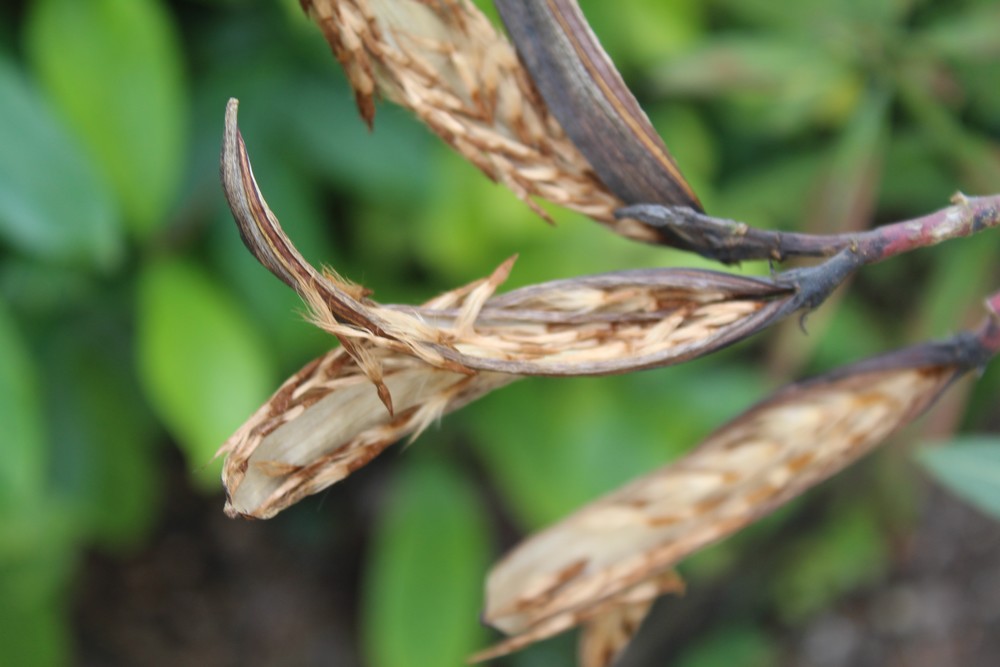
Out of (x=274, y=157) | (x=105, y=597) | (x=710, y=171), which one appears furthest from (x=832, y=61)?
(x=105, y=597)

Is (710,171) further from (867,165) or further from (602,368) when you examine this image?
(602,368)

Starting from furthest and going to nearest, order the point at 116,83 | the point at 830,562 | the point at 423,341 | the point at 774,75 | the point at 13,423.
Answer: the point at 830,562, the point at 774,75, the point at 116,83, the point at 13,423, the point at 423,341

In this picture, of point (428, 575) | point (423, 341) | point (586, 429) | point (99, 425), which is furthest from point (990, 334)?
point (99, 425)

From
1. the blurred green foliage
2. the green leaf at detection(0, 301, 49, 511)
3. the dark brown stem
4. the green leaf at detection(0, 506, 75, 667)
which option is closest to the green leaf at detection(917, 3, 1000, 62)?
the blurred green foliage

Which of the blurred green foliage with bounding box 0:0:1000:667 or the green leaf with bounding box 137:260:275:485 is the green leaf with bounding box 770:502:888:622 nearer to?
the blurred green foliage with bounding box 0:0:1000:667

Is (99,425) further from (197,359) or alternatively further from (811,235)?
(811,235)

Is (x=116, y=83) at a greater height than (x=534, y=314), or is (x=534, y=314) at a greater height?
(x=116, y=83)

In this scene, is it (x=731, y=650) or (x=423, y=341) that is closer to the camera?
(x=423, y=341)
